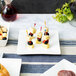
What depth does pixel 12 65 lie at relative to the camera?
3.84 ft

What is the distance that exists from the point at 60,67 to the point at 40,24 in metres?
0.42


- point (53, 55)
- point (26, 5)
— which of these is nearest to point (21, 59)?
point (53, 55)

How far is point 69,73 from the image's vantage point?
3.58ft

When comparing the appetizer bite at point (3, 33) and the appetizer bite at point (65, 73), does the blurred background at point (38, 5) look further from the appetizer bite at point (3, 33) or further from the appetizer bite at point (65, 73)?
the appetizer bite at point (65, 73)

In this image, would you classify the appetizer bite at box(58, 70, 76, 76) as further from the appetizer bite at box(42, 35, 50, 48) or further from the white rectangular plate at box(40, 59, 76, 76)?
the appetizer bite at box(42, 35, 50, 48)

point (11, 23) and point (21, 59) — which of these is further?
point (11, 23)

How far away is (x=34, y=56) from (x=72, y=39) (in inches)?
11.2

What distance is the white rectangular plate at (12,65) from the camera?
1.13 metres

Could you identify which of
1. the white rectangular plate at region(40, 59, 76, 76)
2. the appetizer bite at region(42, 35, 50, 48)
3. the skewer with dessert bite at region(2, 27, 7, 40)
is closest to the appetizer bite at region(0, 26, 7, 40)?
the skewer with dessert bite at region(2, 27, 7, 40)

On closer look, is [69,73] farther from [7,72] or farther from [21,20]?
[21,20]

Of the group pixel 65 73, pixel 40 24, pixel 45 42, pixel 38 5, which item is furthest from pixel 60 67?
pixel 38 5

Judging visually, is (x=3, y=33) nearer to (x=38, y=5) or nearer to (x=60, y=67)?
(x=60, y=67)

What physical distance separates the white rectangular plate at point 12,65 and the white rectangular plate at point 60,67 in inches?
5.9

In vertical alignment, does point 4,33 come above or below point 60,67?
above
